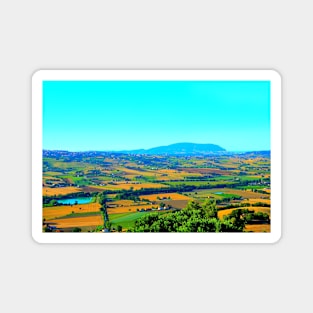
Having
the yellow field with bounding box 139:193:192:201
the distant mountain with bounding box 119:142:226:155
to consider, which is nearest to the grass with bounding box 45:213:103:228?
the yellow field with bounding box 139:193:192:201

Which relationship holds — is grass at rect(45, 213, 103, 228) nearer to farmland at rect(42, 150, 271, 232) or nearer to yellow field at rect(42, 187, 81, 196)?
farmland at rect(42, 150, 271, 232)

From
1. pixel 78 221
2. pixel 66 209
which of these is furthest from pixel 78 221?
pixel 66 209

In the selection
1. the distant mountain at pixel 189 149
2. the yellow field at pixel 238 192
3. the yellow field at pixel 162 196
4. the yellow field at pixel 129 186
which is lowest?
the yellow field at pixel 162 196

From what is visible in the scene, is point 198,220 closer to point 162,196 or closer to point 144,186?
point 162,196

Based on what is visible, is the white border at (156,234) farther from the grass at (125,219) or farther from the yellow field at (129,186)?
the yellow field at (129,186)

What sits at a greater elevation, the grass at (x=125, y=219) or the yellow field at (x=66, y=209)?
the yellow field at (x=66, y=209)
